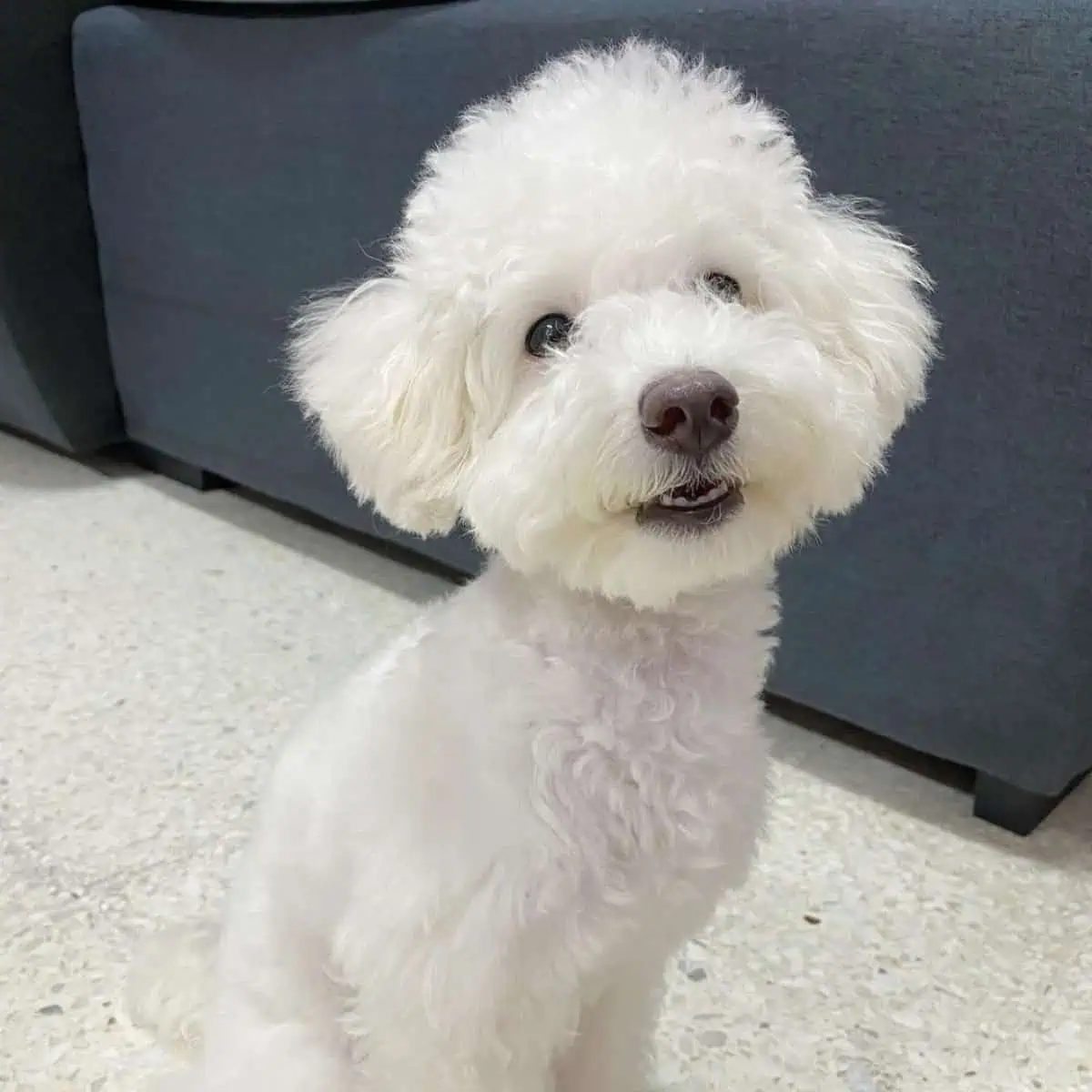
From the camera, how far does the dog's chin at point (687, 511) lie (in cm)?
71

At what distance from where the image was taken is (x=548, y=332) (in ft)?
2.55

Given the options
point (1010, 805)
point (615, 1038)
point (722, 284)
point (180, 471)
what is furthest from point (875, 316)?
point (180, 471)

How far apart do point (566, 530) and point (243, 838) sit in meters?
0.76

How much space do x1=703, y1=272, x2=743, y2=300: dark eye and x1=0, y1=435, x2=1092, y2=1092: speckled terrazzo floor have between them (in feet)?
2.19

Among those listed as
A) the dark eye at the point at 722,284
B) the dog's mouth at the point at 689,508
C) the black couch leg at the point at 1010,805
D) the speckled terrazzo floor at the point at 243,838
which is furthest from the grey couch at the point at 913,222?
the dog's mouth at the point at 689,508

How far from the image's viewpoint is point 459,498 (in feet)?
2.56

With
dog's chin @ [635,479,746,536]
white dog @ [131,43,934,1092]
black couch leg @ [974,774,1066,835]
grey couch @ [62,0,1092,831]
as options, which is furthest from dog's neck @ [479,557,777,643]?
black couch leg @ [974,774,1066,835]

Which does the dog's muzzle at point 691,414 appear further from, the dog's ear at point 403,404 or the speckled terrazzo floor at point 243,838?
the speckled terrazzo floor at point 243,838

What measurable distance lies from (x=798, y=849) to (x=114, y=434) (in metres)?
1.66

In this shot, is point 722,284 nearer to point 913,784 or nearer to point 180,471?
point 913,784

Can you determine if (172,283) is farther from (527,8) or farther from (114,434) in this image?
(527,8)

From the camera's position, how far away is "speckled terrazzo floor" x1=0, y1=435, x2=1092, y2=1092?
3.44ft

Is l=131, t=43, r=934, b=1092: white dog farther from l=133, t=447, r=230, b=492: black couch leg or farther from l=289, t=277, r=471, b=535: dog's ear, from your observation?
l=133, t=447, r=230, b=492: black couch leg

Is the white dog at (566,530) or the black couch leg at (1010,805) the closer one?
the white dog at (566,530)
